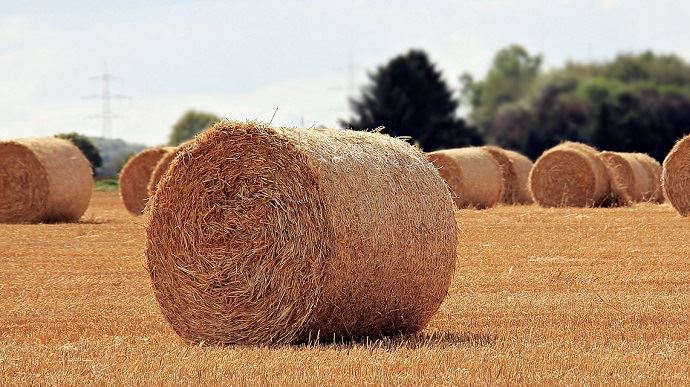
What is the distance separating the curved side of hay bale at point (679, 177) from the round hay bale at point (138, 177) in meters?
10.5

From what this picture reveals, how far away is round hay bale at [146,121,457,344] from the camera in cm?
982

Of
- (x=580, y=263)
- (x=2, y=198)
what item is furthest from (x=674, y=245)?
(x=2, y=198)

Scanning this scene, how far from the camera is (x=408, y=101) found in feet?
196

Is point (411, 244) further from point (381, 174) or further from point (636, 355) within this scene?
point (636, 355)

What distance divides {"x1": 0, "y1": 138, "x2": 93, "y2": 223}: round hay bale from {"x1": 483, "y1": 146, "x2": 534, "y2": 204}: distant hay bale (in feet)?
35.2

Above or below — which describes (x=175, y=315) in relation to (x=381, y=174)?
below

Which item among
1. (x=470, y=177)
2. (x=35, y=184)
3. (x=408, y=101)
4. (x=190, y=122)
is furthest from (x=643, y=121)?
(x=190, y=122)

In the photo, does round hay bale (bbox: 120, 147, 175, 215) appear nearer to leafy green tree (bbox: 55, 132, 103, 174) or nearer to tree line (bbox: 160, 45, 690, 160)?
leafy green tree (bbox: 55, 132, 103, 174)

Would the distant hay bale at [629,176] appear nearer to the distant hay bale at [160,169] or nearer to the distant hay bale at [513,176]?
the distant hay bale at [513,176]

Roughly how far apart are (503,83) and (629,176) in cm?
Result: 2004

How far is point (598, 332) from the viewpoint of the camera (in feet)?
35.6

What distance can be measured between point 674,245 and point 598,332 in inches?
319

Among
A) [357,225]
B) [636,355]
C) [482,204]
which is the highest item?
[357,225]

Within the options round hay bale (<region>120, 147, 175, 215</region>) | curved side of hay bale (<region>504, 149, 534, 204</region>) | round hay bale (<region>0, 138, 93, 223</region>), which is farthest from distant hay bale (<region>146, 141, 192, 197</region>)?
curved side of hay bale (<region>504, 149, 534, 204</region>)
